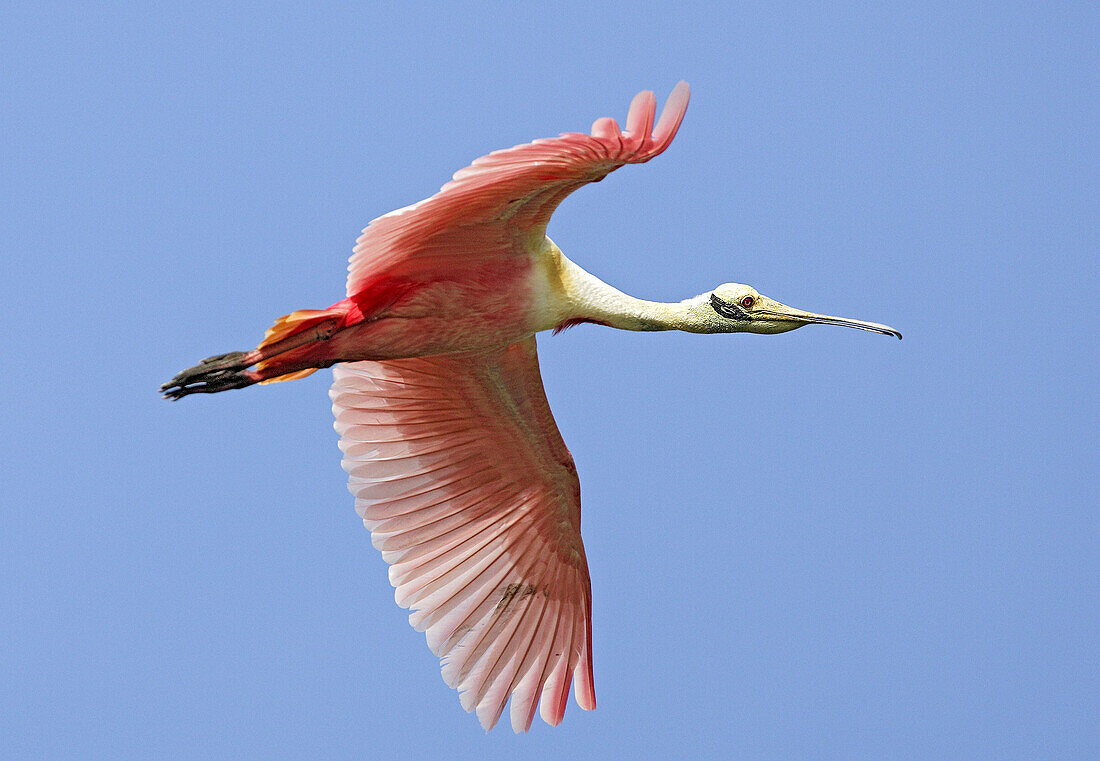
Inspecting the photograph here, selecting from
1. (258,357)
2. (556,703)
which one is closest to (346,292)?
(258,357)

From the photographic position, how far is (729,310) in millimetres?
10719

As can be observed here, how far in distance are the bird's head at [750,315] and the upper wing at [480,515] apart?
107 cm

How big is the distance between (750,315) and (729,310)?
126 millimetres

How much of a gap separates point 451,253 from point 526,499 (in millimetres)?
2485

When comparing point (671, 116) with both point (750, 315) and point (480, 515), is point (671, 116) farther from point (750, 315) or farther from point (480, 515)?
point (480, 515)

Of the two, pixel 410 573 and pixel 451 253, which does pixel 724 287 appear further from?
pixel 410 573

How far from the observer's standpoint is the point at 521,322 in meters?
10.2

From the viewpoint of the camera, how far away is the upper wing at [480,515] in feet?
37.2

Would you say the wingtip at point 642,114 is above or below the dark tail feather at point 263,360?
above

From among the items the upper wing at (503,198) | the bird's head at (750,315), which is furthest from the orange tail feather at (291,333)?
the bird's head at (750,315)

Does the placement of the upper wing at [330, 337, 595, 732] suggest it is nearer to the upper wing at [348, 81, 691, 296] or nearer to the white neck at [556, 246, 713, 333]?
the white neck at [556, 246, 713, 333]

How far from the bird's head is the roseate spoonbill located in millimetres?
10

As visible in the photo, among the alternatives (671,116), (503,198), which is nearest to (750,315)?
(503,198)

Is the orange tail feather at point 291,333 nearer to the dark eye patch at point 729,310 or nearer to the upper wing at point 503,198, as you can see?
the upper wing at point 503,198
